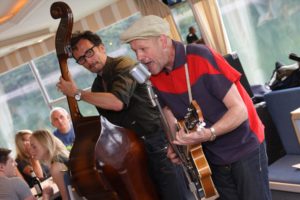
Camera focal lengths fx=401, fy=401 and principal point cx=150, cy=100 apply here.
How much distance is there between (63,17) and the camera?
7.14 ft

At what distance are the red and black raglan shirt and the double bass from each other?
0.51 meters

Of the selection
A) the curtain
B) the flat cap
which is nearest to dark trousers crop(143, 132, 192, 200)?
the flat cap

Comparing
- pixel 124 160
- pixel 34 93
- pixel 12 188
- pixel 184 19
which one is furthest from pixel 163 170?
pixel 34 93

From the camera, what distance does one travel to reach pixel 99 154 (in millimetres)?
2080

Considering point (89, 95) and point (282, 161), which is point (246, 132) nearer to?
point (89, 95)

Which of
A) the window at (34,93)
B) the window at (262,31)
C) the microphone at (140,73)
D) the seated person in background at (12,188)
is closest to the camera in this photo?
the microphone at (140,73)

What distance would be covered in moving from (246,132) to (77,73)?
7.05 metres

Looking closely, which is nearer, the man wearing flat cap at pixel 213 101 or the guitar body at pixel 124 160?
the man wearing flat cap at pixel 213 101

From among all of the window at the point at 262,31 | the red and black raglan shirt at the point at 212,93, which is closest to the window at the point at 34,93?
the window at the point at 262,31

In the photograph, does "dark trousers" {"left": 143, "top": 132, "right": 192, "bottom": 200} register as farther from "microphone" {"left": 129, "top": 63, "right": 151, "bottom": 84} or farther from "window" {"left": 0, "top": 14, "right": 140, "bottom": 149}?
"window" {"left": 0, "top": 14, "right": 140, "bottom": 149}

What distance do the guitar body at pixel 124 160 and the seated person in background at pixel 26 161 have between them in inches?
113

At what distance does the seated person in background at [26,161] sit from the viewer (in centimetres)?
482

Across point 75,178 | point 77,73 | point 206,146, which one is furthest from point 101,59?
point 77,73

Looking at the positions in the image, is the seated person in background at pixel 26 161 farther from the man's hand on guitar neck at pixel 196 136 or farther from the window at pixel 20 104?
the window at pixel 20 104
